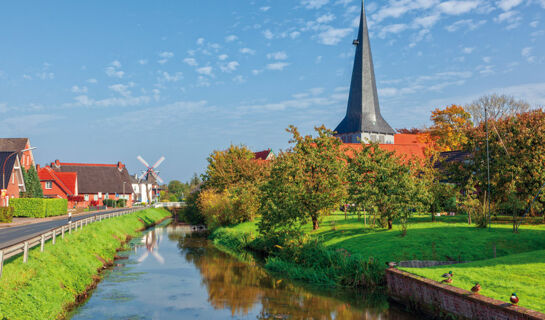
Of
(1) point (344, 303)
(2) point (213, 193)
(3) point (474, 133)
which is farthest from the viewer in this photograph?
(2) point (213, 193)

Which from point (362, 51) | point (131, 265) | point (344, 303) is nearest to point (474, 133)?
point (344, 303)

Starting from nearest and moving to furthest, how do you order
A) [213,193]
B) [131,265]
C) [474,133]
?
1. [131,265]
2. [474,133]
3. [213,193]

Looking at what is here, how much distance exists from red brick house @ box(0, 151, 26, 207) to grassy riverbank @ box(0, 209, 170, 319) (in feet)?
99.6

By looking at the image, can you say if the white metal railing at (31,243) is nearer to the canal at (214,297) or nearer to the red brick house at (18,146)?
the canal at (214,297)

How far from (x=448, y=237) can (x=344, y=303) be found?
307 inches

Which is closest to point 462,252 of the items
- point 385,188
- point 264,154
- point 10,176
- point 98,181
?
point 385,188

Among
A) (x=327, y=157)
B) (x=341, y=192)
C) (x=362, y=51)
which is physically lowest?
(x=341, y=192)

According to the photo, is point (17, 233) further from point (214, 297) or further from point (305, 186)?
point (305, 186)

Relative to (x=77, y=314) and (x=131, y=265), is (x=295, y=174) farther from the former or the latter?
(x=77, y=314)

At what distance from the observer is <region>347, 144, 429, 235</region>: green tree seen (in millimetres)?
26859

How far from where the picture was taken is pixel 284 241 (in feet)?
99.1

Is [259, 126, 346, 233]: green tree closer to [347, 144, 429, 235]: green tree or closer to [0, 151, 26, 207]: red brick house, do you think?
[347, 144, 429, 235]: green tree

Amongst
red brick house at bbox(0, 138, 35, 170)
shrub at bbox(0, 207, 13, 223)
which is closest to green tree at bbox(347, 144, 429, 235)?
shrub at bbox(0, 207, 13, 223)

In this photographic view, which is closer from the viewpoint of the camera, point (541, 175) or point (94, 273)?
point (94, 273)
